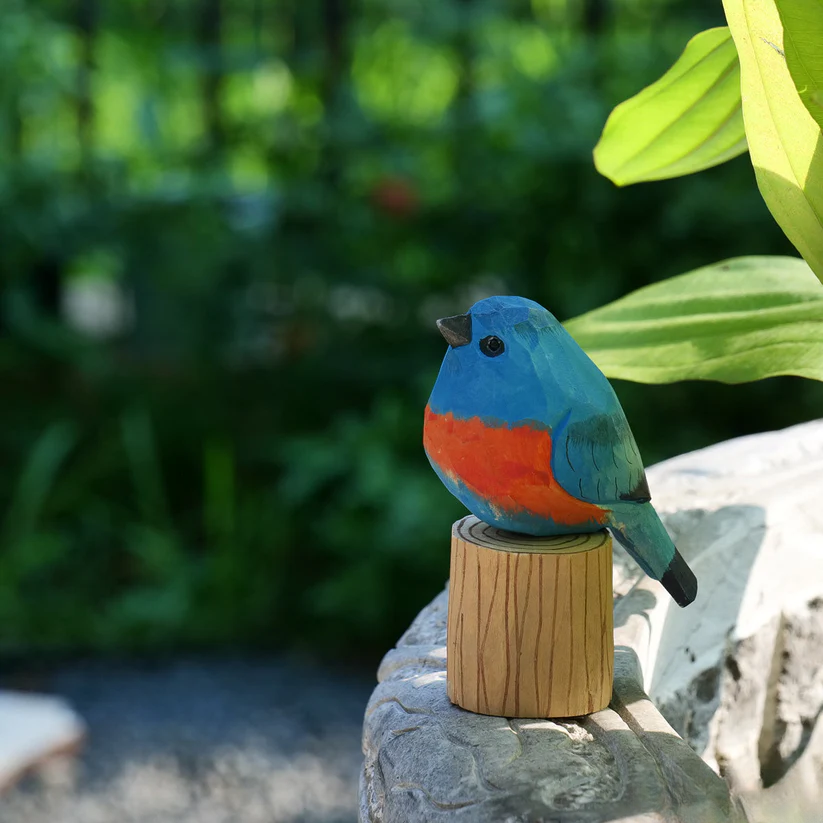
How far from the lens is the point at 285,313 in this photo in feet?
8.88

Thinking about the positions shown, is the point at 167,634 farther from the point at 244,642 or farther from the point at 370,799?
the point at 370,799

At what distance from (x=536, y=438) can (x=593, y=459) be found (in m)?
0.04

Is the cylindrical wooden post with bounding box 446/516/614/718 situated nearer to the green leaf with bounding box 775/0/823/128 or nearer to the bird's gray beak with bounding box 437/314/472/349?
the bird's gray beak with bounding box 437/314/472/349

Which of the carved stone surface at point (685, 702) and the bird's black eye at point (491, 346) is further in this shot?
the bird's black eye at point (491, 346)

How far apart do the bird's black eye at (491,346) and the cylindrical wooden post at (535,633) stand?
0.13 m

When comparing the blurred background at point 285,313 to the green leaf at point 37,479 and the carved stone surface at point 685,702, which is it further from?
the carved stone surface at point 685,702

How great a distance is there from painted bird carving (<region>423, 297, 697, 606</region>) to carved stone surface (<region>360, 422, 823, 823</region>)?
→ 5.0 inches

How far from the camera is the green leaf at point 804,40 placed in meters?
0.67

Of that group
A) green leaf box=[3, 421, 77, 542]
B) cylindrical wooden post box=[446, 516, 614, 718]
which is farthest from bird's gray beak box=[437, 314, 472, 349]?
green leaf box=[3, 421, 77, 542]

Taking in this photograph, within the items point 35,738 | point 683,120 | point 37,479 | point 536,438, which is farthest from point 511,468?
point 37,479

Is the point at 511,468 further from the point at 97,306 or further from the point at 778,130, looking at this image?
the point at 97,306

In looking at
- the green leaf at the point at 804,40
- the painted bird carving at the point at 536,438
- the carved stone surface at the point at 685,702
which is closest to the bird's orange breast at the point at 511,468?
the painted bird carving at the point at 536,438

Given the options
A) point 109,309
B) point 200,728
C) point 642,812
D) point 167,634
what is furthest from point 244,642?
point 642,812

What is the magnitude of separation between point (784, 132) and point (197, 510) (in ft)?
7.54
